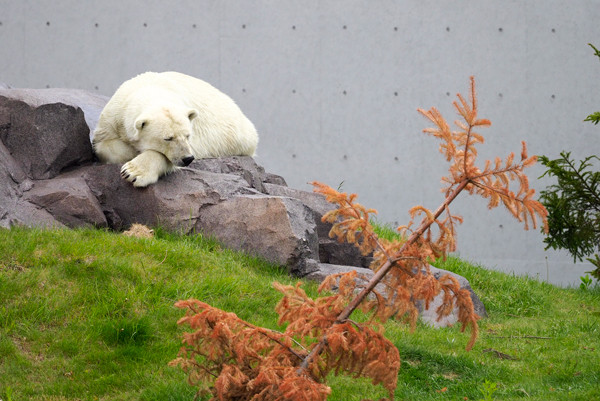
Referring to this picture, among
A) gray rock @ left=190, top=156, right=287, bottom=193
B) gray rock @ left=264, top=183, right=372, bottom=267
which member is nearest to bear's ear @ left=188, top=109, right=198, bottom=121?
gray rock @ left=190, top=156, right=287, bottom=193

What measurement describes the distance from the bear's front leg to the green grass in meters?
0.49

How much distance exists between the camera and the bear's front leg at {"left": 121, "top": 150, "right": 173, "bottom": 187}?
16.9ft

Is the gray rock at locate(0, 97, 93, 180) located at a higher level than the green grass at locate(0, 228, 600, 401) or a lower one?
higher

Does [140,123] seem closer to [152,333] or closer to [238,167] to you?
[238,167]

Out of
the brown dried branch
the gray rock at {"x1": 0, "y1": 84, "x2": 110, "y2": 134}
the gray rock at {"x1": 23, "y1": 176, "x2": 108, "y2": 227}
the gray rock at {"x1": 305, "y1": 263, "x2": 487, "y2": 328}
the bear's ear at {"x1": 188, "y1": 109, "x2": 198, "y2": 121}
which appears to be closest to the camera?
the brown dried branch

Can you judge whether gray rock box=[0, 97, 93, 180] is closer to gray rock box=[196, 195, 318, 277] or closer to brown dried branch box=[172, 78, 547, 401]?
gray rock box=[196, 195, 318, 277]

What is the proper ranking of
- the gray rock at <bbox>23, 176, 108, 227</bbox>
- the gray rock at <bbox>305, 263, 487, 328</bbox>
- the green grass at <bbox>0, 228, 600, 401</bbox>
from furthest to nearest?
1. the gray rock at <bbox>23, 176, 108, 227</bbox>
2. the gray rock at <bbox>305, 263, 487, 328</bbox>
3. the green grass at <bbox>0, 228, 600, 401</bbox>

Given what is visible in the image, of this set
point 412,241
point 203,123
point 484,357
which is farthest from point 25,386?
point 203,123

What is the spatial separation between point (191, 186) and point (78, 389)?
247cm

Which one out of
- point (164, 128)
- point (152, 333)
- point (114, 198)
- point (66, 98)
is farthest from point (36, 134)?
point (152, 333)

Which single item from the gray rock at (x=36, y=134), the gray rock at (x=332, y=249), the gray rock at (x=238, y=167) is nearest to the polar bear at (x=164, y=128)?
the gray rock at (x=238, y=167)

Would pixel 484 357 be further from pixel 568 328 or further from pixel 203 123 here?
pixel 203 123

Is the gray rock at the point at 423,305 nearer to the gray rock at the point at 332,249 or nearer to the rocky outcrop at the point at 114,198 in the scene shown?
the rocky outcrop at the point at 114,198

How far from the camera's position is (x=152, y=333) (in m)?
3.67
